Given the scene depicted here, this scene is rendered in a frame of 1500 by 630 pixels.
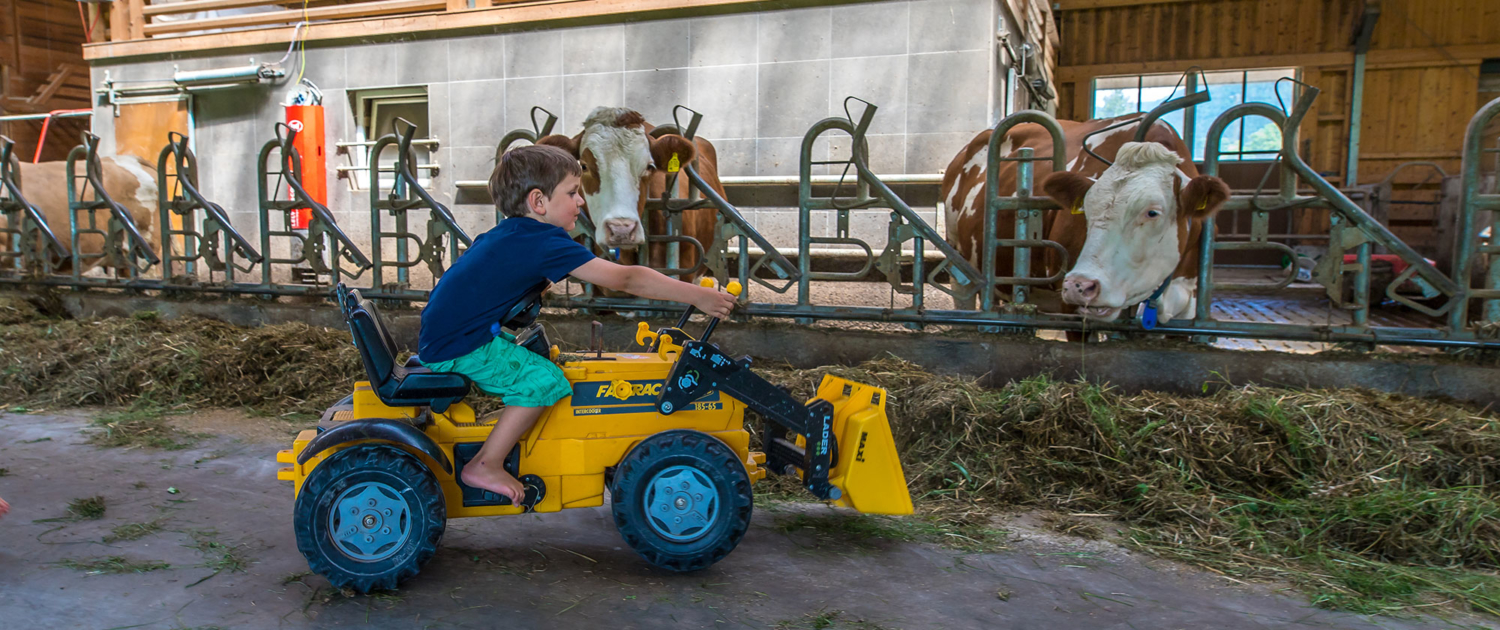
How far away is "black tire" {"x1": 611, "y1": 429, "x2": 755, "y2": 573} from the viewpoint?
8.12ft

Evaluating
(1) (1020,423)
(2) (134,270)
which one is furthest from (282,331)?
(1) (1020,423)

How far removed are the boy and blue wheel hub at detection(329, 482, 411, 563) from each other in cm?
19

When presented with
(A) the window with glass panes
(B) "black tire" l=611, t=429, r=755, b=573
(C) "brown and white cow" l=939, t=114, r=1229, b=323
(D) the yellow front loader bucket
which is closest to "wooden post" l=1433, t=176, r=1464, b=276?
(C) "brown and white cow" l=939, t=114, r=1229, b=323

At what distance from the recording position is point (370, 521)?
7.86 feet

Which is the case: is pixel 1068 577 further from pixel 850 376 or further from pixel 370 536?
pixel 370 536

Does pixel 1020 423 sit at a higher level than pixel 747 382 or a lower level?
lower

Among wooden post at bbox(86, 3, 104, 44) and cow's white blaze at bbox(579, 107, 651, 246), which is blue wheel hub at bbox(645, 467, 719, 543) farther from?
wooden post at bbox(86, 3, 104, 44)

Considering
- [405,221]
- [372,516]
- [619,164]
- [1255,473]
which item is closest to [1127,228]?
[1255,473]

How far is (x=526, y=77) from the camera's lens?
900cm

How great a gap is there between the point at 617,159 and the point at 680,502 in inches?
109

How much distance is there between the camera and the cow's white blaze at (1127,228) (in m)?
3.82

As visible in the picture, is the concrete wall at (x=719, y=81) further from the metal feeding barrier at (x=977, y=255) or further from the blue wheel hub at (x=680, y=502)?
the blue wheel hub at (x=680, y=502)

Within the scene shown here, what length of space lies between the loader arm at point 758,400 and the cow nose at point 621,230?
Result: 2.13 m

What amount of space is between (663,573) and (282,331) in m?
3.68
